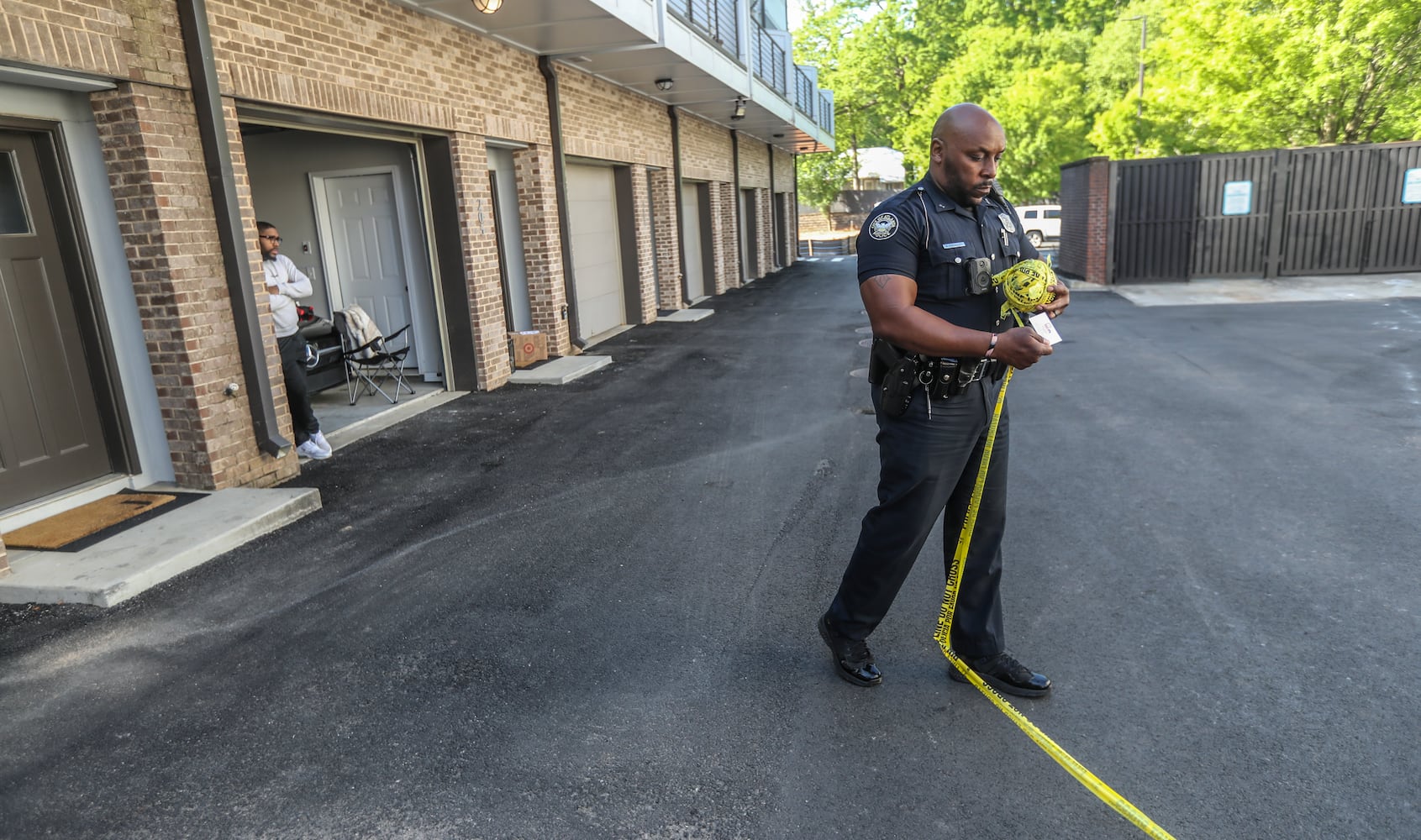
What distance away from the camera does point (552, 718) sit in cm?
312

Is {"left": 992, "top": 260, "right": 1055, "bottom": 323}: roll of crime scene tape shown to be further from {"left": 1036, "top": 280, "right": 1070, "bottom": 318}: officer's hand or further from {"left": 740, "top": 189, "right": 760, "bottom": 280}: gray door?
{"left": 740, "top": 189, "right": 760, "bottom": 280}: gray door

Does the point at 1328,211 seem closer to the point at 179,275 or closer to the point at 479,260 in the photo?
the point at 479,260

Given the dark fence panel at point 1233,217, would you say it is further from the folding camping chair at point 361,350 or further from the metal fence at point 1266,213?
the folding camping chair at point 361,350

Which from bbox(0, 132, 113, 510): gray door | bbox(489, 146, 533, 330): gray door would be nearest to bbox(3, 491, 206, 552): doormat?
bbox(0, 132, 113, 510): gray door

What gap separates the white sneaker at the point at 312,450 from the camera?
6660 mm

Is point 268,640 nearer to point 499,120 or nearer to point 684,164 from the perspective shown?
point 499,120

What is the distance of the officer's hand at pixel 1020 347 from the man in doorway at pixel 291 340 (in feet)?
17.9

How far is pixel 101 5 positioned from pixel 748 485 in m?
4.61

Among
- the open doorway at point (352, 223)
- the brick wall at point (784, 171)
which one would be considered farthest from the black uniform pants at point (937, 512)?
the brick wall at point (784, 171)

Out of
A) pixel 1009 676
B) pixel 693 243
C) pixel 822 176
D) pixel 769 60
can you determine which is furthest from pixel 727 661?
pixel 822 176

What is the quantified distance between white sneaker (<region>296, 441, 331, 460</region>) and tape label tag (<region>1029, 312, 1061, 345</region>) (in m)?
5.62

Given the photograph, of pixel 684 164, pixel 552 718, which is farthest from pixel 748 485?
pixel 684 164

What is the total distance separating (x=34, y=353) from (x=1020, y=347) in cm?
557

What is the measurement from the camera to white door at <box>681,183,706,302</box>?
17875 millimetres
